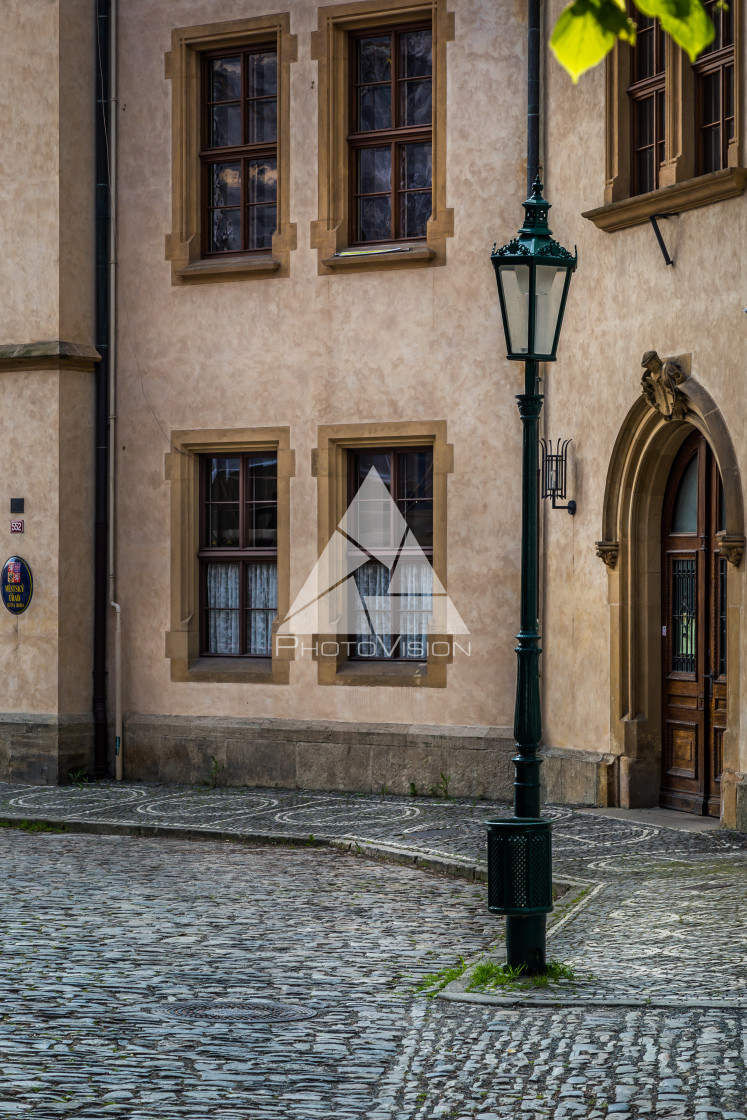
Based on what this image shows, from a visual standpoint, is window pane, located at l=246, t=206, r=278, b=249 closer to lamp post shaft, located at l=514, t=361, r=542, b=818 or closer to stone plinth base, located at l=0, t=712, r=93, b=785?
stone plinth base, located at l=0, t=712, r=93, b=785

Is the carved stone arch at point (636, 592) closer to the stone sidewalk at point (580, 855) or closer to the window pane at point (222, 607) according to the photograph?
the stone sidewalk at point (580, 855)

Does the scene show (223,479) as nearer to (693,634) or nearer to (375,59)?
(375,59)

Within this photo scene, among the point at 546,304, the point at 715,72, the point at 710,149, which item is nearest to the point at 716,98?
the point at 715,72

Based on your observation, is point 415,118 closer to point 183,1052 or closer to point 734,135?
point 734,135

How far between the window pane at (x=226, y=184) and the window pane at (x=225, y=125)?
23 cm

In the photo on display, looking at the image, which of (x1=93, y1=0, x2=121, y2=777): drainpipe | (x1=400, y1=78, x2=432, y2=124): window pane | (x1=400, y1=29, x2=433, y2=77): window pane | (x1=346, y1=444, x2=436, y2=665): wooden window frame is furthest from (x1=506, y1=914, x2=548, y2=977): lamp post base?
(x1=400, y1=29, x2=433, y2=77): window pane

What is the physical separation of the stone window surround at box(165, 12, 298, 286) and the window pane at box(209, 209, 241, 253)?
5.1 inches

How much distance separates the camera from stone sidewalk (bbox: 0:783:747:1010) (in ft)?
23.8

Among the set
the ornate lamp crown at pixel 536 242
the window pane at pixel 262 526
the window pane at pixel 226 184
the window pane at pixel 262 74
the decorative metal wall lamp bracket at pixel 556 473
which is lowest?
the window pane at pixel 262 526

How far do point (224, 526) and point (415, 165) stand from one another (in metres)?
4.08

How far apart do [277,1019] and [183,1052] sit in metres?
0.68

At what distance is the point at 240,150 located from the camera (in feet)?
53.5

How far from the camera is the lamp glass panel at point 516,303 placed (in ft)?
25.6

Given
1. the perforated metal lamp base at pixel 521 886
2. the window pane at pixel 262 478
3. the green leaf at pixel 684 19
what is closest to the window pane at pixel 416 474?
the window pane at pixel 262 478
